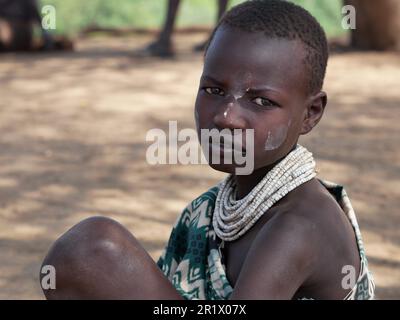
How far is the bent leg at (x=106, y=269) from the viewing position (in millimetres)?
1955

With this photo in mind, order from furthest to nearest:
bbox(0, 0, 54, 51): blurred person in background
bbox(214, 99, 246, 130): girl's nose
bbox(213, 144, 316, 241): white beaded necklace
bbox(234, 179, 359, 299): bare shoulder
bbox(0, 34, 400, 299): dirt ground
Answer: bbox(0, 0, 54, 51): blurred person in background → bbox(0, 34, 400, 299): dirt ground → bbox(213, 144, 316, 241): white beaded necklace → bbox(214, 99, 246, 130): girl's nose → bbox(234, 179, 359, 299): bare shoulder

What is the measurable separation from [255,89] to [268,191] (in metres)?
0.26

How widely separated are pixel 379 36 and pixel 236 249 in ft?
19.8

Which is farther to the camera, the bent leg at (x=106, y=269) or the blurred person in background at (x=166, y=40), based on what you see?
the blurred person in background at (x=166, y=40)

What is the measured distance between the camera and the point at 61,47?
884 centimetres

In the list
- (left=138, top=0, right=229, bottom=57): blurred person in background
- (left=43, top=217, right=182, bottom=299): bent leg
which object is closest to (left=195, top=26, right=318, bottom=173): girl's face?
(left=43, top=217, right=182, bottom=299): bent leg

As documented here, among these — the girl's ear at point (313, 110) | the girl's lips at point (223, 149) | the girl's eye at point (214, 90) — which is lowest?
the girl's lips at point (223, 149)

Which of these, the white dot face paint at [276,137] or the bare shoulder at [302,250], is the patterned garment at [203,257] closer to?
the bare shoulder at [302,250]

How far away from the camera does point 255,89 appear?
6.79 ft

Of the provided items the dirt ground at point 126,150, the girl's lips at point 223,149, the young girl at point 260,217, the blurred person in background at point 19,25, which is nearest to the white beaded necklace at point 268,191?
the young girl at point 260,217

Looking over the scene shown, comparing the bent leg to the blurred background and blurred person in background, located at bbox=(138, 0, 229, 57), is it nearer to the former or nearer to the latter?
the blurred background

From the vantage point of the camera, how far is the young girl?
1952 mm

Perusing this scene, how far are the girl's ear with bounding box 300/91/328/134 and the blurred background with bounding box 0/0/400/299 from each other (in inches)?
49.4

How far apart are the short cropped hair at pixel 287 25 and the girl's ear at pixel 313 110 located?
0.07ft
